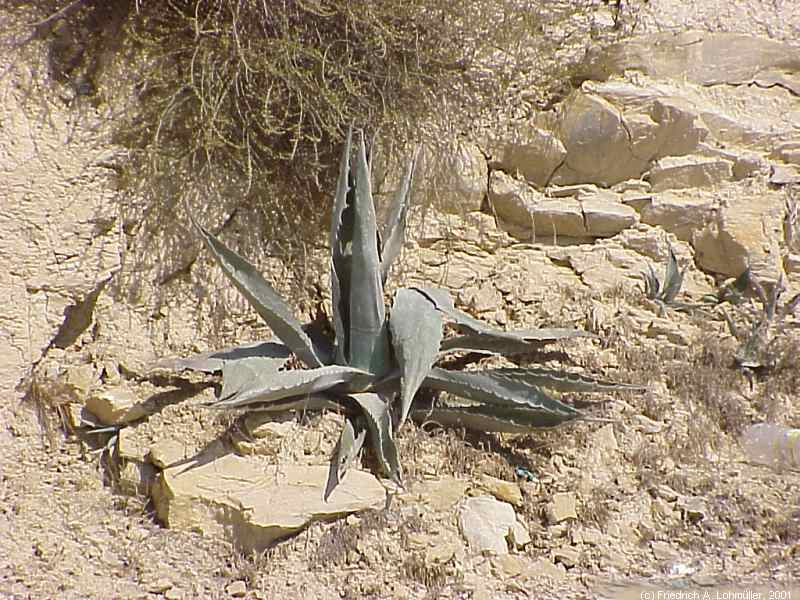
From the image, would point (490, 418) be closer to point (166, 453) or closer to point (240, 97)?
point (166, 453)

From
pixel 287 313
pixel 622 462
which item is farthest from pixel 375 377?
pixel 622 462

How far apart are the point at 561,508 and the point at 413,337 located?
2.43ft

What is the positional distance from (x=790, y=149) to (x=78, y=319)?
316cm

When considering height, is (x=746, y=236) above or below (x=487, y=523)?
above

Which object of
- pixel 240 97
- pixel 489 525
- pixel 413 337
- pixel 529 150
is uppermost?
pixel 240 97

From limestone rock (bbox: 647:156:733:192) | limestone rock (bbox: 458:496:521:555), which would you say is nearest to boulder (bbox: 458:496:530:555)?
limestone rock (bbox: 458:496:521:555)

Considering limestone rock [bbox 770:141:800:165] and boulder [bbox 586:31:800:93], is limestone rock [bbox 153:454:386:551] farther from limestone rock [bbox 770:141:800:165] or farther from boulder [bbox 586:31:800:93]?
limestone rock [bbox 770:141:800:165]

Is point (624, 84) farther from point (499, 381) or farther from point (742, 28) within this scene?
point (499, 381)

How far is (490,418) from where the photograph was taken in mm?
2553

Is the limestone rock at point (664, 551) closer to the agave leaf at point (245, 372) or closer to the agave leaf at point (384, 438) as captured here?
the agave leaf at point (384, 438)

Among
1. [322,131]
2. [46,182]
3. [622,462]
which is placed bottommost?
[622,462]

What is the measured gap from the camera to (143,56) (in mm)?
2934

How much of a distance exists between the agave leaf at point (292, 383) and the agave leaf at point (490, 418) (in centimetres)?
28

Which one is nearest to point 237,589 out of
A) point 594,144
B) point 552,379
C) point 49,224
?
point 552,379
